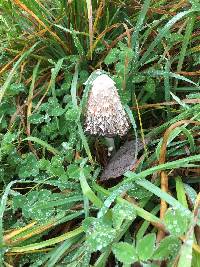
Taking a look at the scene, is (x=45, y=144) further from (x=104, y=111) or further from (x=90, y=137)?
(x=104, y=111)

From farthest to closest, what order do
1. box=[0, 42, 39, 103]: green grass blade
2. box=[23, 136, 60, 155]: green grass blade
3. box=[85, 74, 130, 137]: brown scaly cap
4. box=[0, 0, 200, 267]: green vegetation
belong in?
box=[0, 42, 39, 103]: green grass blade → box=[23, 136, 60, 155]: green grass blade → box=[85, 74, 130, 137]: brown scaly cap → box=[0, 0, 200, 267]: green vegetation

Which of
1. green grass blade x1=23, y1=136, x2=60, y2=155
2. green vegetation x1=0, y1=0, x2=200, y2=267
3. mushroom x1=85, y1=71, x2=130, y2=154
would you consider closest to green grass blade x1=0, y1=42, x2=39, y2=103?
green vegetation x1=0, y1=0, x2=200, y2=267

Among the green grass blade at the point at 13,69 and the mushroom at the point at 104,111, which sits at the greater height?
the green grass blade at the point at 13,69

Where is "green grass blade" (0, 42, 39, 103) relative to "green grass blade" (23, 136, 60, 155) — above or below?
above

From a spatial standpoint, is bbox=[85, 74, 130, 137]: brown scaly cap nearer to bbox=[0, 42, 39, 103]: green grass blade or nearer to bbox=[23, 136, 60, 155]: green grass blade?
bbox=[23, 136, 60, 155]: green grass blade

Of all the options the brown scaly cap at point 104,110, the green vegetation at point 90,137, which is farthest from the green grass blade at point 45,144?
the brown scaly cap at point 104,110

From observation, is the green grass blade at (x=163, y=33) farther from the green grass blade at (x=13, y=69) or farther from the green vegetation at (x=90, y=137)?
the green grass blade at (x=13, y=69)

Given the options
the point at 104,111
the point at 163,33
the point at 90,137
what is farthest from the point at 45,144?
the point at 163,33
